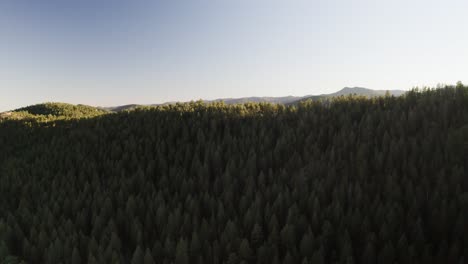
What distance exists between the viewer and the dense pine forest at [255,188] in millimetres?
3570

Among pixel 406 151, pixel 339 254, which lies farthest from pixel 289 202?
pixel 406 151

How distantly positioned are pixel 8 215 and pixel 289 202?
158 inches

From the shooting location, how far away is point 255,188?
4.79 meters

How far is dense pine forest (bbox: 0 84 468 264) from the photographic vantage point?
357 cm

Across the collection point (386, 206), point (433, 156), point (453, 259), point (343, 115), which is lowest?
point (453, 259)

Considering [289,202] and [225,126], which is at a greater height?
[225,126]

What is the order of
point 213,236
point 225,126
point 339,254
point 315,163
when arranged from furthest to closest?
point 225,126 < point 315,163 < point 213,236 < point 339,254

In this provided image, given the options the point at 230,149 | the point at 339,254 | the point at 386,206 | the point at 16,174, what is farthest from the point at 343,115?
the point at 16,174

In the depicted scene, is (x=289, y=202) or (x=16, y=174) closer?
(x=289, y=202)

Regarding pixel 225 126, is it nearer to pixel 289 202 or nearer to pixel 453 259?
pixel 289 202

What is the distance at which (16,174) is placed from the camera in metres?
6.73

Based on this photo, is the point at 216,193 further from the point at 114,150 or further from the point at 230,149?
the point at 114,150

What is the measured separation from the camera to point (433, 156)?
4.93 meters

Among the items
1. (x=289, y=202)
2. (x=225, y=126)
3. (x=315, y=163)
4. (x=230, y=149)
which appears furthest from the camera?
(x=225, y=126)
